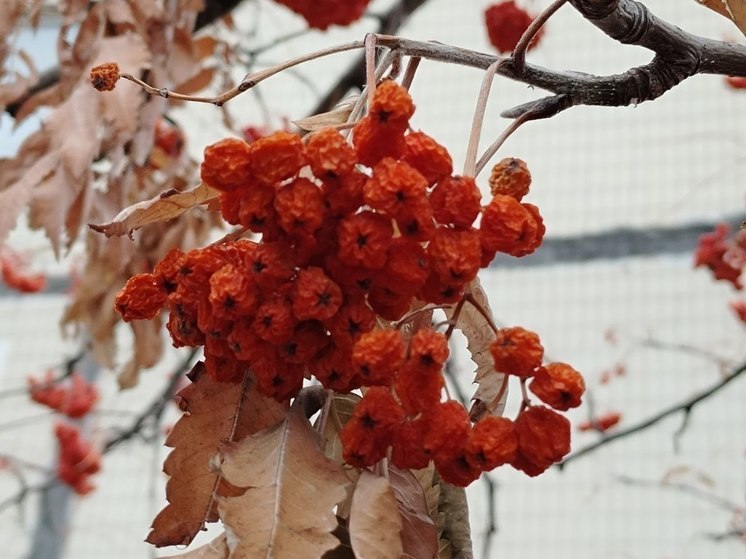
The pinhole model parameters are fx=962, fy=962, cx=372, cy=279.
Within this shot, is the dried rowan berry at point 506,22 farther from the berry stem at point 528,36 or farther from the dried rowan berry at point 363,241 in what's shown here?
the dried rowan berry at point 363,241

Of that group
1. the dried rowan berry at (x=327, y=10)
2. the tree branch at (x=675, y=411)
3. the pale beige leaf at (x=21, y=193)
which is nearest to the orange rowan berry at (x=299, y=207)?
the pale beige leaf at (x=21, y=193)

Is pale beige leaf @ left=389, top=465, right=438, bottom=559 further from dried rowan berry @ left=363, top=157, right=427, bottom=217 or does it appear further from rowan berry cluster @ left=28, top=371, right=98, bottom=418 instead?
rowan berry cluster @ left=28, top=371, right=98, bottom=418

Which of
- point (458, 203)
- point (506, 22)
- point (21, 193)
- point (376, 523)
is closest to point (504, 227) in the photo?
point (458, 203)

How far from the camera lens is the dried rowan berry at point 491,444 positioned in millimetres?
368

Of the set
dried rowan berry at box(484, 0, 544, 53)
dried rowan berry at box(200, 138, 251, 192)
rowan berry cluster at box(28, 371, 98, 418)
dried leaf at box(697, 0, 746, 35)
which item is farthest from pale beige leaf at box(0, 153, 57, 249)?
rowan berry cluster at box(28, 371, 98, 418)

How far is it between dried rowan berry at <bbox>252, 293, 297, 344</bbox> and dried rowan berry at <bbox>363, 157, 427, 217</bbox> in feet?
0.17

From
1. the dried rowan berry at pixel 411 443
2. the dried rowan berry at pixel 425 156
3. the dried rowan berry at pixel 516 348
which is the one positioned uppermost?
the dried rowan berry at pixel 425 156

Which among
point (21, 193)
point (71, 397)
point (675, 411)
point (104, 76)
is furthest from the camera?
point (71, 397)

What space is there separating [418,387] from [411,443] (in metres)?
0.02

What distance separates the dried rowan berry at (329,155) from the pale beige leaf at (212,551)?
152 millimetres

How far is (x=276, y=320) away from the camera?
37 cm

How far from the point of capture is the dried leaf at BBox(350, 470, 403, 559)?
0.36 meters

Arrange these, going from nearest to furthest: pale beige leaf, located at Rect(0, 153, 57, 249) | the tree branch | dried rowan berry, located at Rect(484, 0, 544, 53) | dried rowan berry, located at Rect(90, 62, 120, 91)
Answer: dried rowan berry, located at Rect(90, 62, 120, 91)
pale beige leaf, located at Rect(0, 153, 57, 249)
the tree branch
dried rowan berry, located at Rect(484, 0, 544, 53)

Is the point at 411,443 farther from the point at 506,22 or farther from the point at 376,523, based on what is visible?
the point at 506,22
